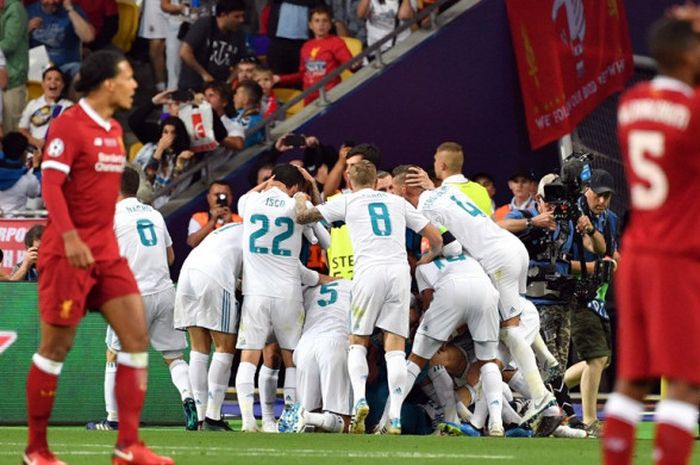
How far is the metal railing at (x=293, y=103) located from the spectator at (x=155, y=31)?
6.74ft

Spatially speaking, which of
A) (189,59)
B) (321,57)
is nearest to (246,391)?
(321,57)

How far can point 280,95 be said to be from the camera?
797 inches

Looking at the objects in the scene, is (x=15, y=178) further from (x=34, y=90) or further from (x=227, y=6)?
(x=227, y=6)

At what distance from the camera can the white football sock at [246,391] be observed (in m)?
13.7

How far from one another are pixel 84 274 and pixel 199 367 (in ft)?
17.8

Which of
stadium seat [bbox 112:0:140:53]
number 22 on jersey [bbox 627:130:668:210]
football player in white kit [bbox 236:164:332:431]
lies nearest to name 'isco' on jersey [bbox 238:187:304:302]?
football player in white kit [bbox 236:164:332:431]

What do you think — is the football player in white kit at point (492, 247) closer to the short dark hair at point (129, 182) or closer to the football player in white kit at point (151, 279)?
the football player in white kit at point (151, 279)

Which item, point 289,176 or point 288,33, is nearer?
point 289,176

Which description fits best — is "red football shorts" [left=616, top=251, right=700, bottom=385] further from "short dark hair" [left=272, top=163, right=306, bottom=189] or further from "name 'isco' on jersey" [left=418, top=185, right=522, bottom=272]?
"short dark hair" [left=272, top=163, right=306, bottom=189]

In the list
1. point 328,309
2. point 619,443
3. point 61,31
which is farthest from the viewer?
point 61,31

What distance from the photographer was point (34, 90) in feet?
65.5

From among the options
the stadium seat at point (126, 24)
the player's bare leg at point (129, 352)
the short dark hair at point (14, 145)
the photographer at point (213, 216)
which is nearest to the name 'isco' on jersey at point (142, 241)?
the photographer at point (213, 216)

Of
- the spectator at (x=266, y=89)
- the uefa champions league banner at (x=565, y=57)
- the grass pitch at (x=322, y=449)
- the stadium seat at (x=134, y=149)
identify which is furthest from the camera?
the stadium seat at (x=134, y=149)

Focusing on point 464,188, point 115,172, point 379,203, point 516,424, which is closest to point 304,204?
point 379,203
